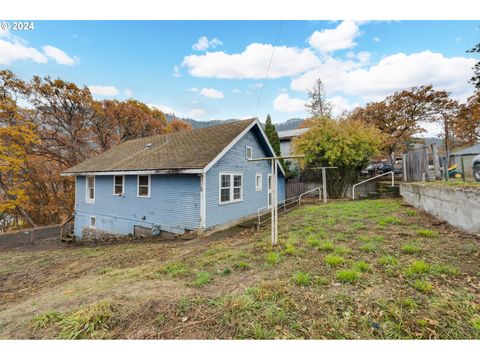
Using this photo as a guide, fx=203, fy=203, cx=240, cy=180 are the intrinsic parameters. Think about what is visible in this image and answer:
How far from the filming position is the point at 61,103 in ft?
60.3

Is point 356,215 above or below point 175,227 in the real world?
above

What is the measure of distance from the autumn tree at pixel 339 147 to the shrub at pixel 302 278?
1175 cm

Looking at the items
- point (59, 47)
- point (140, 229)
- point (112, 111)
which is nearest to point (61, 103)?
point (112, 111)

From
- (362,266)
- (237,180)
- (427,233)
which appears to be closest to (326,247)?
(362,266)

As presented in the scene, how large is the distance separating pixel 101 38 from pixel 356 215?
12284mm

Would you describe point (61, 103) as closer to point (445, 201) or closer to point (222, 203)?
point (222, 203)

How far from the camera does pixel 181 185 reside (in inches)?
345

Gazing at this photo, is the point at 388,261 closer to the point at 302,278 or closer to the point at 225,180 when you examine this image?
the point at 302,278

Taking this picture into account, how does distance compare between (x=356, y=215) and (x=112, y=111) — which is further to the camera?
(x=112, y=111)

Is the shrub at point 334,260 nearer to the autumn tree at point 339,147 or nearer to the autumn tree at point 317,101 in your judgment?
the autumn tree at point 339,147

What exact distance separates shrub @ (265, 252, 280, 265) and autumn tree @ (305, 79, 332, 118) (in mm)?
26301

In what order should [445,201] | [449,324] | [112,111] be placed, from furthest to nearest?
[112,111], [445,201], [449,324]

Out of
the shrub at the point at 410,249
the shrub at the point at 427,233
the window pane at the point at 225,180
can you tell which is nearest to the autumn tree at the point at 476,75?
the shrub at the point at 427,233

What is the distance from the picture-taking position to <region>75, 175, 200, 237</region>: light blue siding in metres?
8.56
